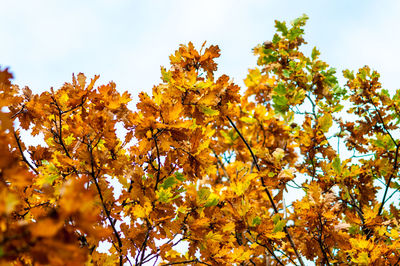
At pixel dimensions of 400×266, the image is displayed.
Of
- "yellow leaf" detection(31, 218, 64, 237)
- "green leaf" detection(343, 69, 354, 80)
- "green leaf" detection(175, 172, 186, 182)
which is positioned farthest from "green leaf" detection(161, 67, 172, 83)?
"green leaf" detection(343, 69, 354, 80)

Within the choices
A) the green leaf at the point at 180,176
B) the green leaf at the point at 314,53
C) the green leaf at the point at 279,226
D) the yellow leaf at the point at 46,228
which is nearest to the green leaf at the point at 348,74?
the green leaf at the point at 314,53

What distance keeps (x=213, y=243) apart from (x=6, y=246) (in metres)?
1.77

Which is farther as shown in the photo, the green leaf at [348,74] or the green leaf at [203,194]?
the green leaf at [348,74]

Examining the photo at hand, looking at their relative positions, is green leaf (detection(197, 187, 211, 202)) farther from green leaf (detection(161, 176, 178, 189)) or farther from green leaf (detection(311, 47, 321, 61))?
green leaf (detection(311, 47, 321, 61))

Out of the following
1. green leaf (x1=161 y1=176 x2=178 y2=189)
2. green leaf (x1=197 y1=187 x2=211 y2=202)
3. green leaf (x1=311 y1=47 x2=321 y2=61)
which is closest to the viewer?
green leaf (x1=161 y1=176 x2=178 y2=189)

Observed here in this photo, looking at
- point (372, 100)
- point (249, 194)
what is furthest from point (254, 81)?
point (249, 194)

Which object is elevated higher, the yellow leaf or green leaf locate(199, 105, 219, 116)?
green leaf locate(199, 105, 219, 116)

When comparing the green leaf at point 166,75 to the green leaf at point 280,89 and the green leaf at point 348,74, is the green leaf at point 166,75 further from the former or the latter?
the green leaf at point 348,74

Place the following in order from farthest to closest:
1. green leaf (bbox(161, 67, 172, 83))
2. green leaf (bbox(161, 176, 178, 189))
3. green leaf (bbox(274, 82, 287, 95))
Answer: green leaf (bbox(274, 82, 287, 95)), green leaf (bbox(161, 67, 172, 83)), green leaf (bbox(161, 176, 178, 189))

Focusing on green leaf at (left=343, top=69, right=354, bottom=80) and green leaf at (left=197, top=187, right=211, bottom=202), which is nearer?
green leaf at (left=197, top=187, right=211, bottom=202)

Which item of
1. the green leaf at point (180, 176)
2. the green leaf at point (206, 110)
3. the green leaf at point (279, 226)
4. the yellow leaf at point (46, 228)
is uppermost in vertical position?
the green leaf at point (206, 110)

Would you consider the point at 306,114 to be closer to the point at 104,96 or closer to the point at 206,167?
the point at 206,167

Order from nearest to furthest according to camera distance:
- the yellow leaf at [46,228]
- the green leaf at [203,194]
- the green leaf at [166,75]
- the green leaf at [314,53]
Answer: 1. the yellow leaf at [46,228]
2. the green leaf at [166,75]
3. the green leaf at [203,194]
4. the green leaf at [314,53]

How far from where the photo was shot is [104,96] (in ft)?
6.95
